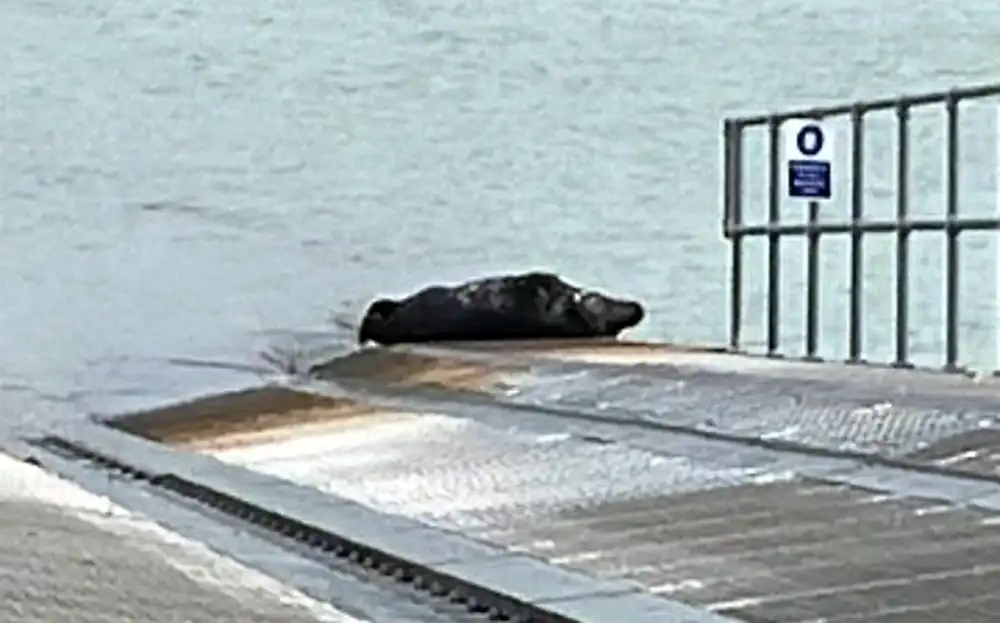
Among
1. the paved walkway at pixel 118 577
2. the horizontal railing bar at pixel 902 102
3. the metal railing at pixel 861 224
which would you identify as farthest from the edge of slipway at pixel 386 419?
the horizontal railing bar at pixel 902 102

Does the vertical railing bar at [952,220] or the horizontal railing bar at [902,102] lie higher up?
the horizontal railing bar at [902,102]

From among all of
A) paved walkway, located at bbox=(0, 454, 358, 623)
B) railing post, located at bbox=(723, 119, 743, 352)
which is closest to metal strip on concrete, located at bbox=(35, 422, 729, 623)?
A: paved walkway, located at bbox=(0, 454, 358, 623)

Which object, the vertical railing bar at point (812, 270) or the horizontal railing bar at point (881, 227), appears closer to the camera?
the horizontal railing bar at point (881, 227)

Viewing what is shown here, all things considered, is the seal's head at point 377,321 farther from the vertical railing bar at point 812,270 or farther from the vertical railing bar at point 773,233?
the vertical railing bar at point 812,270

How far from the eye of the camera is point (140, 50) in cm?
896

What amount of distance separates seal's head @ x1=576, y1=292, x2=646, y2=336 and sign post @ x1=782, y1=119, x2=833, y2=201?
3.74 feet

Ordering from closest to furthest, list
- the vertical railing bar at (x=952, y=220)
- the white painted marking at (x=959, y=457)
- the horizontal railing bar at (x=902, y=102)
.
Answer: the white painted marking at (x=959, y=457), the horizontal railing bar at (x=902, y=102), the vertical railing bar at (x=952, y=220)

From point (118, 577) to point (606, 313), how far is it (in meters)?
4.33

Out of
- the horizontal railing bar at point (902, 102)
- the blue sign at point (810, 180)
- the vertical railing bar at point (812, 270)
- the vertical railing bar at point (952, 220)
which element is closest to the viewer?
the horizontal railing bar at point (902, 102)

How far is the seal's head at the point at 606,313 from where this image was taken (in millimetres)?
6852

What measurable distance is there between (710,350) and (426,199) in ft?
11.1

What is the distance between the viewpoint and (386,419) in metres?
4.55

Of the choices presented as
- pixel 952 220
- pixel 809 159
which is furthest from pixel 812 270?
pixel 952 220

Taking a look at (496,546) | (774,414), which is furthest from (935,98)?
(496,546)
